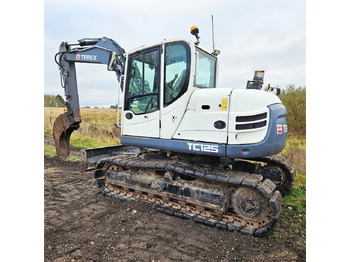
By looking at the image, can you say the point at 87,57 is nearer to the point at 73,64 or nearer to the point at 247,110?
the point at 73,64

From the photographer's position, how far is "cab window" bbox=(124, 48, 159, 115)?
4219 millimetres

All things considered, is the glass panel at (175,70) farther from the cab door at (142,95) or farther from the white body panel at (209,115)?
the cab door at (142,95)

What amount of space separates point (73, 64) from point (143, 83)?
2.80m

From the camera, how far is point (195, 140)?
387 centimetres

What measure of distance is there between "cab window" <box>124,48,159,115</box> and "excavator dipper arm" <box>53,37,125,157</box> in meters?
0.74

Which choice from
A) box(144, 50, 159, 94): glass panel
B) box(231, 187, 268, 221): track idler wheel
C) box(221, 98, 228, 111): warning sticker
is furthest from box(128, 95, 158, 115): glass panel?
box(231, 187, 268, 221): track idler wheel

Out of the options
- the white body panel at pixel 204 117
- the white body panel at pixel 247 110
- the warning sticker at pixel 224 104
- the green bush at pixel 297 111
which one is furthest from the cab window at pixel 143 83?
the green bush at pixel 297 111

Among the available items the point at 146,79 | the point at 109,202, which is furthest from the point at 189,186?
the point at 146,79

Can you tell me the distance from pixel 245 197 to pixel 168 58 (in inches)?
105

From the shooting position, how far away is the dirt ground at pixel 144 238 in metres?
2.93

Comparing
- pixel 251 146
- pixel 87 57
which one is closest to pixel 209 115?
pixel 251 146

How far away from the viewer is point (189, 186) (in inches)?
154

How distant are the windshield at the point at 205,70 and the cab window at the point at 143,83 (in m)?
0.77

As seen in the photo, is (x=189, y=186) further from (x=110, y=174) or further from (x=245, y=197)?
(x=110, y=174)
